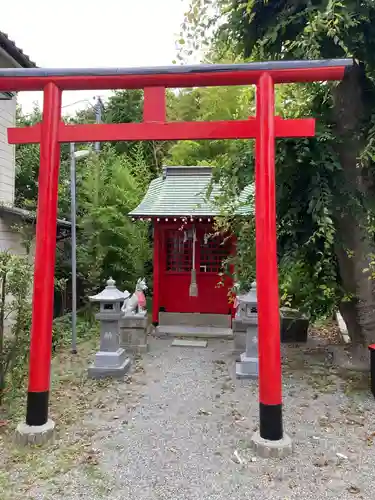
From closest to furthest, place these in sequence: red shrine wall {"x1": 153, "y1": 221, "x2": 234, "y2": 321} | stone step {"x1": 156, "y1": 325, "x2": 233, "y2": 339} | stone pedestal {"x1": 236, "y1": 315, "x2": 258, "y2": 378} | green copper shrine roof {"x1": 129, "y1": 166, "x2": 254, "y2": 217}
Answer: stone pedestal {"x1": 236, "y1": 315, "x2": 258, "y2": 378} → stone step {"x1": 156, "y1": 325, "x2": 233, "y2": 339} → green copper shrine roof {"x1": 129, "y1": 166, "x2": 254, "y2": 217} → red shrine wall {"x1": 153, "y1": 221, "x2": 234, "y2": 321}

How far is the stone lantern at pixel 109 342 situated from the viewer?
6.09 m

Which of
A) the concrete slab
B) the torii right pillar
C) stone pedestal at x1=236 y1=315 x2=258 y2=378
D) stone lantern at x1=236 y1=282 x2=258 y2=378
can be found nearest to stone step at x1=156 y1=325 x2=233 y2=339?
the concrete slab

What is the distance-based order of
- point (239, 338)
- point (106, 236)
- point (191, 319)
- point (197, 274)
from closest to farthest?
point (239, 338)
point (191, 319)
point (197, 274)
point (106, 236)

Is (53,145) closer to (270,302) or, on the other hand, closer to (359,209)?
(270,302)

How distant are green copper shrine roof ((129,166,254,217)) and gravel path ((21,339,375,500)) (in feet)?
11.8

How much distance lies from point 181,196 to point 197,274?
1.93 metres

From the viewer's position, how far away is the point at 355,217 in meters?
5.52

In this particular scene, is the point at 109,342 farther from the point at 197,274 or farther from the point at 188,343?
the point at 197,274

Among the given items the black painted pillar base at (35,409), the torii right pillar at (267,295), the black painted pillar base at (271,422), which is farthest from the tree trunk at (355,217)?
the black painted pillar base at (35,409)

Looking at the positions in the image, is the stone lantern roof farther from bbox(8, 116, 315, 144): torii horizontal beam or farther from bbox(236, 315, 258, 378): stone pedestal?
bbox(8, 116, 315, 144): torii horizontal beam

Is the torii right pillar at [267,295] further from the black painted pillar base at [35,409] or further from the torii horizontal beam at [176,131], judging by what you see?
the black painted pillar base at [35,409]

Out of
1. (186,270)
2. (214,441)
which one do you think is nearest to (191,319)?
(186,270)

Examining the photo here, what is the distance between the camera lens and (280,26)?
17.0 ft

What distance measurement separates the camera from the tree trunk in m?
5.72
